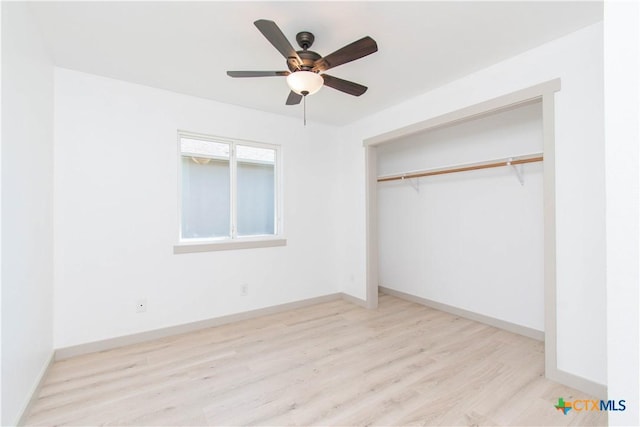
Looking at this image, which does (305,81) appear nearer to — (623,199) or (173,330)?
(623,199)

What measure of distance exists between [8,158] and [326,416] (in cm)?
228

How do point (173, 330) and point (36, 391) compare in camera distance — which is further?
point (173, 330)

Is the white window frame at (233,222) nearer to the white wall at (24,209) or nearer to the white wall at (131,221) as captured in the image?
the white wall at (131,221)

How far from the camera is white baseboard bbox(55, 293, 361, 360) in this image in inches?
103

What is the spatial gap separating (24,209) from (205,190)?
5.53 feet

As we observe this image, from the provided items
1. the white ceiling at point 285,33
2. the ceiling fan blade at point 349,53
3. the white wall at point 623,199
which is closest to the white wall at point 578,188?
the white ceiling at point 285,33

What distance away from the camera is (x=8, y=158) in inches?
61.3

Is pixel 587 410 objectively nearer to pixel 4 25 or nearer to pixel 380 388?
pixel 380 388

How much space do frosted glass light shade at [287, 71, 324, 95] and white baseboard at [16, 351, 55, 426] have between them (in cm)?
260

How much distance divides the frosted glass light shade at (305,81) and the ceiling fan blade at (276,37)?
0.26ft

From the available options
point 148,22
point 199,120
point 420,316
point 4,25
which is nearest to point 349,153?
point 199,120

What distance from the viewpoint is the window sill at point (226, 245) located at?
3138 millimetres

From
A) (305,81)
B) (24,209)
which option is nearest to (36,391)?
(24,209)

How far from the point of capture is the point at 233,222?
11.7ft
